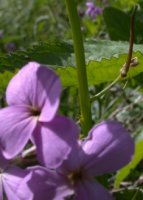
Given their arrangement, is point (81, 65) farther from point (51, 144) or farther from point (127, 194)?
point (127, 194)

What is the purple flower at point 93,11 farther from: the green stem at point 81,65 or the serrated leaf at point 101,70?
the green stem at point 81,65

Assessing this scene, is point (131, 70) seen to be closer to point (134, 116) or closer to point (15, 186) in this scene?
point (15, 186)

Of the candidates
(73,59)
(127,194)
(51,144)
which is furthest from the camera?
(127,194)

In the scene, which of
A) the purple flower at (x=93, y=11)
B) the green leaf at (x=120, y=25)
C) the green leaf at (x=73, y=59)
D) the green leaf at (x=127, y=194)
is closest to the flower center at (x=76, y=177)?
the green leaf at (x=73, y=59)

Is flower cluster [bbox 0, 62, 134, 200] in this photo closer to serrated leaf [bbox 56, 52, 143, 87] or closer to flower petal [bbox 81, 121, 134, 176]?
flower petal [bbox 81, 121, 134, 176]

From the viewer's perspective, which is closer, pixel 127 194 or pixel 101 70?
pixel 101 70

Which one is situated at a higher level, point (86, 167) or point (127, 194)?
point (86, 167)

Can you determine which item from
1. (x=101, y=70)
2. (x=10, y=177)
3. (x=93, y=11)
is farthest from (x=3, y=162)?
(x=93, y=11)

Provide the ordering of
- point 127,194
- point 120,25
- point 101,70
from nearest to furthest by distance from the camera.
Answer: point 101,70, point 127,194, point 120,25
